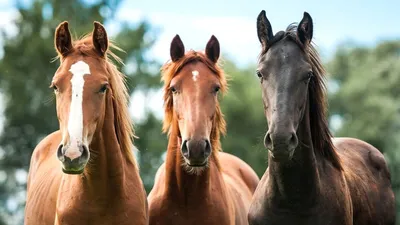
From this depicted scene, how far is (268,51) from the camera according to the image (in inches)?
249

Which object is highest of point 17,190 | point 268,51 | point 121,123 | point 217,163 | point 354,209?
point 268,51

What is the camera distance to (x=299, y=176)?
630cm

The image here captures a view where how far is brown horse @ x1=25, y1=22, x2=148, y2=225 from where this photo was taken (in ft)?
18.9

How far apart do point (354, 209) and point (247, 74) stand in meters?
33.8

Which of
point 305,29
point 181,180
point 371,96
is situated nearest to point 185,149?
point 181,180

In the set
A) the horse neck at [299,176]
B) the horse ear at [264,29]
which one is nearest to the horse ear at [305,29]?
the horse ear at [264,29]

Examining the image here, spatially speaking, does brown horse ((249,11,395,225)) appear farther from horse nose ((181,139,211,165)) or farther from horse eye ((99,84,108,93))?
horse eye ((99,84,108,93))

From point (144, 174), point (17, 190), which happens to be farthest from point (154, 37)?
point (17, 190)

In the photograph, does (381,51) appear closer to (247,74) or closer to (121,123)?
(247,74)

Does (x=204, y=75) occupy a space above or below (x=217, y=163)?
above

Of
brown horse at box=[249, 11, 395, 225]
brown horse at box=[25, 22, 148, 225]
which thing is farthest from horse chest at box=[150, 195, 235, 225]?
A: brown horse at box=[249, 11, 395, 225]

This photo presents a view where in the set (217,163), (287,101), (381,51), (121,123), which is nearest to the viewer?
(287,101)

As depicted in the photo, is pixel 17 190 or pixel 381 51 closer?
pixel 17 190

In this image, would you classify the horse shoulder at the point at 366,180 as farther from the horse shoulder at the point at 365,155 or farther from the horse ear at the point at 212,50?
the horse ear at the point at 212,50
